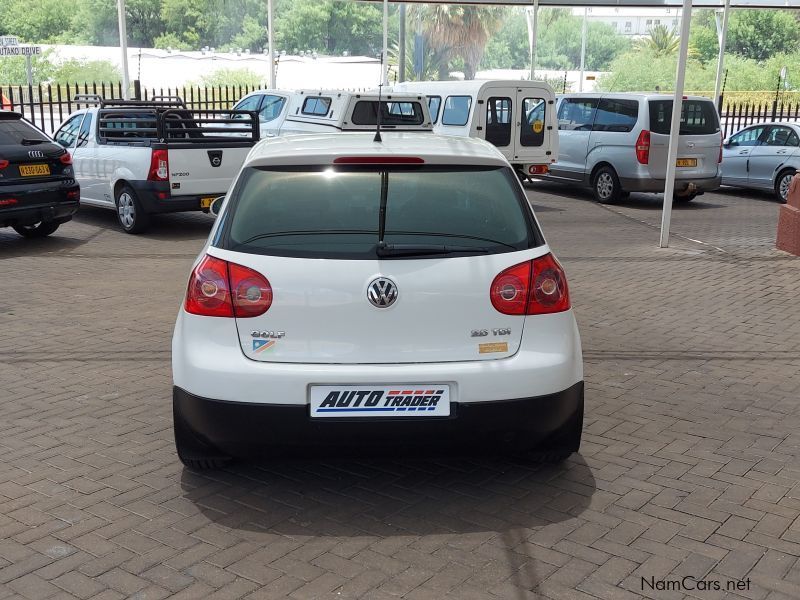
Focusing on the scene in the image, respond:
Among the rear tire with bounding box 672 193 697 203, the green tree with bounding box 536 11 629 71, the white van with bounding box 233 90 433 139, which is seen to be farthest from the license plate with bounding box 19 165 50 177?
the green tree with bounding box 536 11 629 71

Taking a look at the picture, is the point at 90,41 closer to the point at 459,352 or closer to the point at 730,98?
the point at 730,98

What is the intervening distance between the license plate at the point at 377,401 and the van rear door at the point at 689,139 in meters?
12.9

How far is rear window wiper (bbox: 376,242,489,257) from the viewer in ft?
12.7

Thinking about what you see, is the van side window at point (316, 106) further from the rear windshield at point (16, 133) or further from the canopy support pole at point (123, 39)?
the rear windshield at point (16, 133)

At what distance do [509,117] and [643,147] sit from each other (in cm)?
246

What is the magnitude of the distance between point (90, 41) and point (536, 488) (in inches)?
3700

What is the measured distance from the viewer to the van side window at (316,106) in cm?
1545

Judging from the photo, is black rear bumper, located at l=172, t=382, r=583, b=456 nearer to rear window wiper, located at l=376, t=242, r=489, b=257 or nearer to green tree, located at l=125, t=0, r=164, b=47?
rear window wiper, located at l=376, t=242, r=489, b=257

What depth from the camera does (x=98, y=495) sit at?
4.21 metres

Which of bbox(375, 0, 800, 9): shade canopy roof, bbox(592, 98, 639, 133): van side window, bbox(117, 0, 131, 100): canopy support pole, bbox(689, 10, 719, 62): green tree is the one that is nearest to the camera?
bbox(592, 98, 639, 133): van side window

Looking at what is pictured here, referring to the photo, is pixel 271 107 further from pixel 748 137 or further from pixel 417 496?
pixel 417 496

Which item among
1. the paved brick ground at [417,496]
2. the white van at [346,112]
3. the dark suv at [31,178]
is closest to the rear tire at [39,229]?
the dark suv at [31,178]

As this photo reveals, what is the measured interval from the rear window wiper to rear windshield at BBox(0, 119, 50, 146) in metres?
8.33

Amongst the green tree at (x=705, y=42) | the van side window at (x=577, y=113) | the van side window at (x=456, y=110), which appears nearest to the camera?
the van side window at (x=456, y=110)
